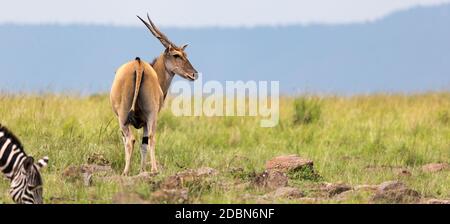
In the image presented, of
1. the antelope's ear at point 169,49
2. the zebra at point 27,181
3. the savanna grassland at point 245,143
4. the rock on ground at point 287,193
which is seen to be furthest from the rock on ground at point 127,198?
the antelope's ear at point 169,49

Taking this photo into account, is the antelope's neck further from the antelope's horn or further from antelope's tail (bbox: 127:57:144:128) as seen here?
antelope's tail (bbox: 127:57:144:128)

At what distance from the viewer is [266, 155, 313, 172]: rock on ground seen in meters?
11.4

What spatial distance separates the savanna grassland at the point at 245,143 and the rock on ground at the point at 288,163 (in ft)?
0.64

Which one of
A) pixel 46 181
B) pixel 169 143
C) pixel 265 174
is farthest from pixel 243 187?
pixel 169 143

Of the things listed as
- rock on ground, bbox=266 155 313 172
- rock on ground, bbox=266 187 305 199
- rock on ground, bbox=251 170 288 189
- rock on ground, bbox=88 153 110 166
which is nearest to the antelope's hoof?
rock on ground, bbox=88 153 110 166

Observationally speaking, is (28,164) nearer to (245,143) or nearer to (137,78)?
(137,78)

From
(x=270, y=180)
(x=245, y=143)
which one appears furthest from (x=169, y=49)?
(x=245, y=143)

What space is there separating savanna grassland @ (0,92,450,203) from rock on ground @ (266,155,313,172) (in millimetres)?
196

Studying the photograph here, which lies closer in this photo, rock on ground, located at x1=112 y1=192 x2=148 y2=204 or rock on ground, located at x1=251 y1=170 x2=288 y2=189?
rock on ground, located at x1=112 y1=192 x2=148 y2=204

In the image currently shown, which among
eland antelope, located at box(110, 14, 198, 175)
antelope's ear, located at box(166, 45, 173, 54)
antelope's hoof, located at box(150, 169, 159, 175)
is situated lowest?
antelope's hoof, located at box(150, 169, 159, 175)

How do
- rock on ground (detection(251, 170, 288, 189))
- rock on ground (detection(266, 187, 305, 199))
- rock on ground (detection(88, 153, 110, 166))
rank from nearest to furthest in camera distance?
rock on ground (detection(266, 187, 305, 199))
rock on ground (detection(251, 170, 288, 189))
rock on ground (detection(88, 153, 110, 166))

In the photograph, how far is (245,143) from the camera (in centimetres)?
1572

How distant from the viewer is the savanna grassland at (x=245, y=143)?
33.3 feet
